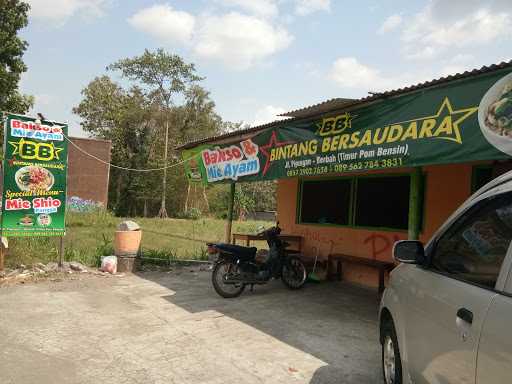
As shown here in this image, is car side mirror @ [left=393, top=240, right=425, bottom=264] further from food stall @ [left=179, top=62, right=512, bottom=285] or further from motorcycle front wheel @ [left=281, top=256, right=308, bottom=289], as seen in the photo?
motorcycle front wheel @ [left=281, top=256, right=308, bottom=289]

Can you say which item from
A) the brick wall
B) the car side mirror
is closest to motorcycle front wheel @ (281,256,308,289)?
the car side mirror

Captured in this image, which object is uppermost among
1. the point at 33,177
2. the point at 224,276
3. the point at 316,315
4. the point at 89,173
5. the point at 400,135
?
the point at 89,173

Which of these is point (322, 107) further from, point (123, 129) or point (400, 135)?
point (123, 129)

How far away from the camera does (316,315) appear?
6.80m

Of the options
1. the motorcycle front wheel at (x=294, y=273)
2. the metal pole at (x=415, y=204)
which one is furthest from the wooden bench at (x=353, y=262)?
the metal pole at (x=415, y=204)

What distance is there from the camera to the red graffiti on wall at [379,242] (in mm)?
8500

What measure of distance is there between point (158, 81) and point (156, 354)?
118ft

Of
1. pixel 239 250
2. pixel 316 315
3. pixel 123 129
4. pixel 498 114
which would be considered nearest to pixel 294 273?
pixel 239 250

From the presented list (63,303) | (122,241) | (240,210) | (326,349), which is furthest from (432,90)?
(240,210)

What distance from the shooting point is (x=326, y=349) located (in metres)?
5.23

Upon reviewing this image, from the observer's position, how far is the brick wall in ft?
105

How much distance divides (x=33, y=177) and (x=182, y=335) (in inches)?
218

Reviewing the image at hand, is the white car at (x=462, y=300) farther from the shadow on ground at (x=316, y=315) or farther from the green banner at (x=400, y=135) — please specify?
the green banner at (x=400, y=135)

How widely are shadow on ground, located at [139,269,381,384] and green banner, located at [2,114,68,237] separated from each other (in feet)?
7.89
